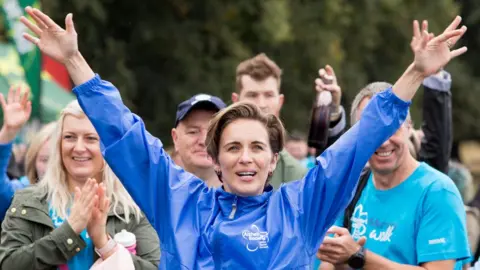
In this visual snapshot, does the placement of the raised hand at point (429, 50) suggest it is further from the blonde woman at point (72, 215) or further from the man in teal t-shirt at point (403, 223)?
the blonde woman at point (72, 215)

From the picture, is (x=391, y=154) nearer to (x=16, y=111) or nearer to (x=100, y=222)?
(x=100, y=222)

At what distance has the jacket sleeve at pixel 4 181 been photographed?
771cm

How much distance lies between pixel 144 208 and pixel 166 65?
48.9 feet

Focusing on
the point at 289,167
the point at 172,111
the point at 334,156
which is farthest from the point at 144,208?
the point at 172,111

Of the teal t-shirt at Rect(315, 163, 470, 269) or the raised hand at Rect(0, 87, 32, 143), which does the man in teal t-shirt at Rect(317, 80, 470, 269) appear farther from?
the raised hand at Rect(0, 87, 32, 143)

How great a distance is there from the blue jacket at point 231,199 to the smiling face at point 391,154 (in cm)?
109

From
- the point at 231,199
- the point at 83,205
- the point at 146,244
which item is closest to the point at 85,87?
the point at 231,199

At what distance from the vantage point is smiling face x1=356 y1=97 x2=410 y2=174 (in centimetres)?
670

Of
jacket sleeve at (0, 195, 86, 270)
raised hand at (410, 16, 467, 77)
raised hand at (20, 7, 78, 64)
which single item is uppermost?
raised hand at (410, 16, 467, 77)

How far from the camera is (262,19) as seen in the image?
2197cm

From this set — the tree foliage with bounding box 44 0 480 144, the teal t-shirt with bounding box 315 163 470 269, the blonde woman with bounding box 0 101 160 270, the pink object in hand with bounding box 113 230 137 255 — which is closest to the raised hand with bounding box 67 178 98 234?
the blonde woman with bounding box 0 101 160 270

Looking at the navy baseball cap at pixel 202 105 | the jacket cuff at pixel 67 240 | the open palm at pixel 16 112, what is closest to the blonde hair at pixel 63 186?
the jacket cuff at pixel 67 240

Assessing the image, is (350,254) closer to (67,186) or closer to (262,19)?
(67,186)

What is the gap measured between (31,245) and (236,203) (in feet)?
4.90
